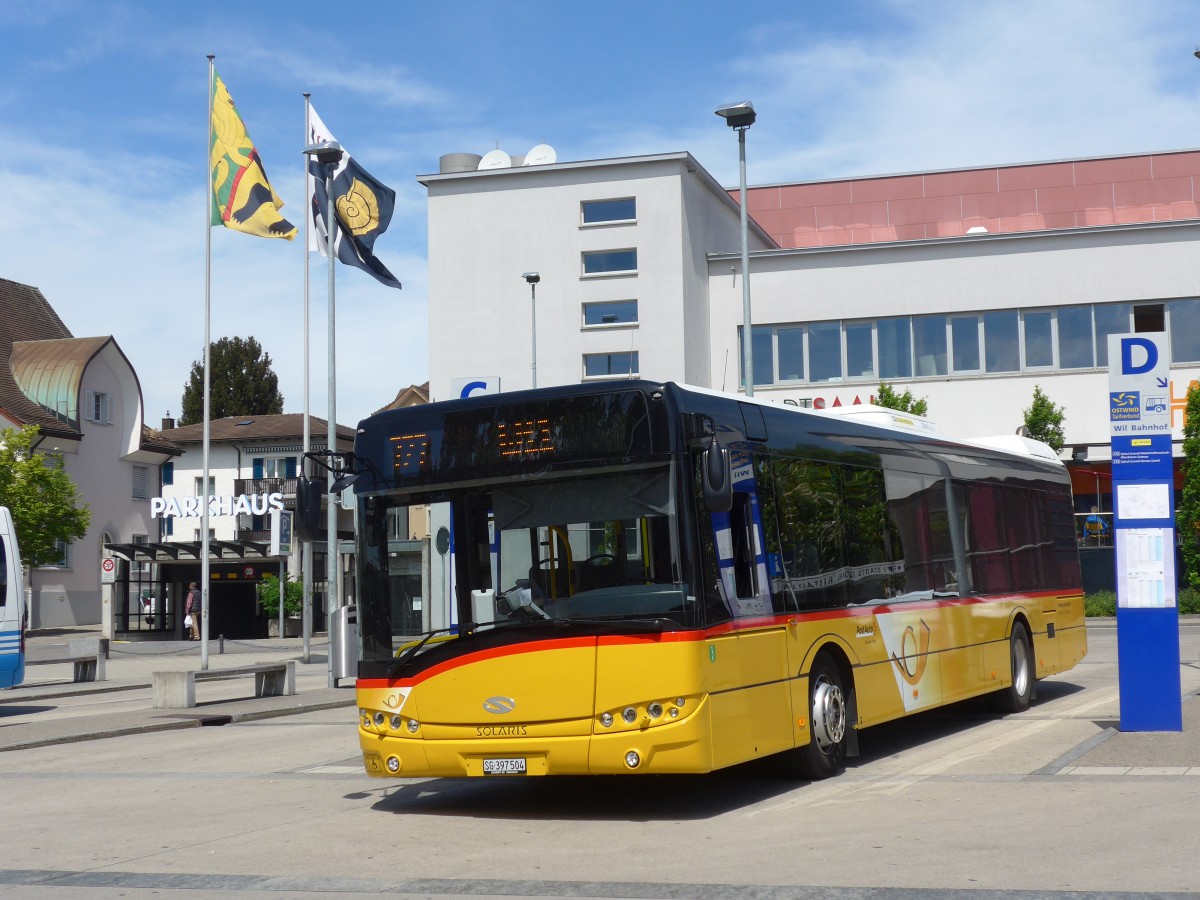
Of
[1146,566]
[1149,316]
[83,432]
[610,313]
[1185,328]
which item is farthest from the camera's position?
[83,432]

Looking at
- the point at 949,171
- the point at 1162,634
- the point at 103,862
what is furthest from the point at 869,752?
the point at 949,171

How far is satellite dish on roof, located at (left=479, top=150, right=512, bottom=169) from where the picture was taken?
5891cm

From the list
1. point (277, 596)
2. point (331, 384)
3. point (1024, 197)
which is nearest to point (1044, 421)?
point (1024, 197)

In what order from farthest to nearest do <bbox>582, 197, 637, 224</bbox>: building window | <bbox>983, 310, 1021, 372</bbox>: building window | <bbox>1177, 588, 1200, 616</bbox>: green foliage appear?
<bbox>582, 197, 637, 224</bbox>: building window, <bbox>983, 310, 1021, 372</bbox>: building window, <bbox>1177, 588, 1200, 616</bbox>: green foliage

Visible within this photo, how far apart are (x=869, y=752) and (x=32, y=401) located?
5903 centimetres

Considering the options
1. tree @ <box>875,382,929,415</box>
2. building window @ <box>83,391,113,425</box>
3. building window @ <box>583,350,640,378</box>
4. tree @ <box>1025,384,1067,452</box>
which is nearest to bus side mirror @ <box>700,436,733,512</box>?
tree @ <box>875,382,929,415</box>

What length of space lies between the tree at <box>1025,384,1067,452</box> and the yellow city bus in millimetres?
33686

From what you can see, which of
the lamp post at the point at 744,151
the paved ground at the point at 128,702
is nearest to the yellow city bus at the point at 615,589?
the paved ground at the point at 128,702

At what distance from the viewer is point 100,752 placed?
1598 centimetres

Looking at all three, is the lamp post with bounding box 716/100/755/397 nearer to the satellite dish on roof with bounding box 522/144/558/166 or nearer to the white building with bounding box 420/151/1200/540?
the white building with bounding box 420/151/1200/540

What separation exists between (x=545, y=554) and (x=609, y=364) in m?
43.7

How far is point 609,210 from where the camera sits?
54062 millimetres

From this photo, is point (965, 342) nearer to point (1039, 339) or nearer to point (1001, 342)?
point (1001, 342)

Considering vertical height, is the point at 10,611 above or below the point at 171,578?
below
